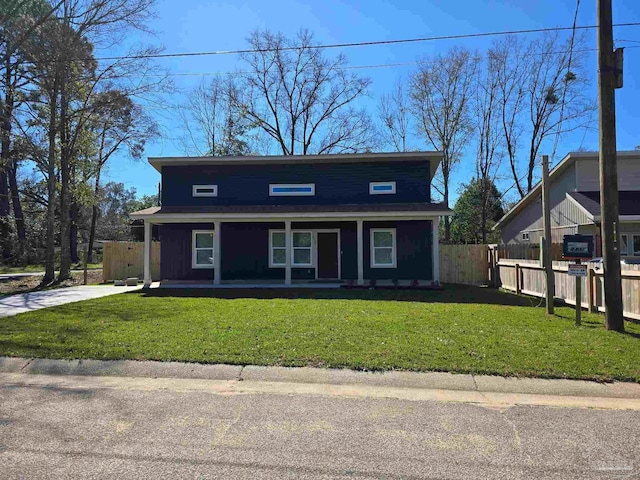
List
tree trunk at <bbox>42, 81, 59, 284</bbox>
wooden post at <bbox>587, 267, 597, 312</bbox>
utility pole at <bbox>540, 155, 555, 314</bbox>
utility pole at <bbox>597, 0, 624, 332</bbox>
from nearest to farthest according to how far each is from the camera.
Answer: utility pole at <bbox>597, 0, 624, 332</bbox> → utility pole at <bbox>540, 155, 555, 314</bbox> → wooden post at <bbox>587, 267, 597, 312</bbox> → tree trunk at <bbox>42, 81, 59, 284</bbox>

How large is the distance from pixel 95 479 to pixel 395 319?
21.8 ft

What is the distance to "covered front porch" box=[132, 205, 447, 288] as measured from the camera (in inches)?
682

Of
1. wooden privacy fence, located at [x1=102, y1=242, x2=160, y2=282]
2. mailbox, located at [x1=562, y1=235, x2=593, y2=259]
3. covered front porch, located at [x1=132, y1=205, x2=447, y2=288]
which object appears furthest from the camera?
wooden privacy fence, located at [x1=102, y1=242, x2=160, y2=282]

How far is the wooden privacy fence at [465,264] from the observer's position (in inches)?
745

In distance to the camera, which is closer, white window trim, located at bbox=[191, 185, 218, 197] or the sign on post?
the sign on post

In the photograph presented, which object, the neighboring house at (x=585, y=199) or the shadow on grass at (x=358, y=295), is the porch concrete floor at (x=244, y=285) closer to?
the shadow on grass at (x=358, y=295)

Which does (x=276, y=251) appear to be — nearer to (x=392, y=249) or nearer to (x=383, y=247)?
(x=383, y=247)

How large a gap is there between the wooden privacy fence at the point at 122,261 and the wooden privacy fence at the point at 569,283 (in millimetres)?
15447

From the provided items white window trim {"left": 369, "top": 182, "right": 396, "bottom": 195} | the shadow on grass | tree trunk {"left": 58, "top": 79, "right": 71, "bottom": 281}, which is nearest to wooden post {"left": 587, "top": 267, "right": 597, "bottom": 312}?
the shadow on grass

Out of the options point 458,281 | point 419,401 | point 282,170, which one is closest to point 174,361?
point 419,401

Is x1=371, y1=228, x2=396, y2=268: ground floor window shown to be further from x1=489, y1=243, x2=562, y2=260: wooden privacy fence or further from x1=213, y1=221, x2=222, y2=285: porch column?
x1=213, y1=221, x2=222, y2=285: porch column

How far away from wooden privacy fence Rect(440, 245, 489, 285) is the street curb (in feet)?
46.2

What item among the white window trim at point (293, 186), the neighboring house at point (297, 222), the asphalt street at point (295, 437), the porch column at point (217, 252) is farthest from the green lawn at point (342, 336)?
the white window trim at point (293, 186)

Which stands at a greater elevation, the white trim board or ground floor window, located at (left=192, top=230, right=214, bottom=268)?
the white trim board
